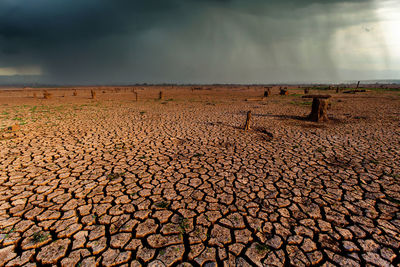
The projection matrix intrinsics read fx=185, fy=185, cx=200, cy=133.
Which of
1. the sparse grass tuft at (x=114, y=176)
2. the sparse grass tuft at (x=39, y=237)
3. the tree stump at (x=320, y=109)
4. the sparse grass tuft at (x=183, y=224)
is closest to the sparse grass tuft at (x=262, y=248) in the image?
the sparse grass tuft at (x=183, y=224)

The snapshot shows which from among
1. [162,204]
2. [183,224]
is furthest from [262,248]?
[162,204]

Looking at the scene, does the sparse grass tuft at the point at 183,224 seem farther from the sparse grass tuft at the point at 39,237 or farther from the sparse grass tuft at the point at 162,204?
the sparse grass tuft at the point at 39,237

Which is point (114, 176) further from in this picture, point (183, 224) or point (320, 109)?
point (320, 109)

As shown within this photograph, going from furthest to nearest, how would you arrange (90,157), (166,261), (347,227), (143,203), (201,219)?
(90,157)
(143,203)
(201,219)
(347,227)
(166,261)

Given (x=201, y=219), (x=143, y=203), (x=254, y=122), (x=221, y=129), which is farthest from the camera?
(x=254, y=122)

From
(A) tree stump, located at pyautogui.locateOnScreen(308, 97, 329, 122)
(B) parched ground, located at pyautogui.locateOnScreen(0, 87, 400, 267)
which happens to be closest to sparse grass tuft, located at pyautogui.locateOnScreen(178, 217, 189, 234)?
(B) parched ground, located at pyautogui.locateOnScreen(0, 87, 400, 267)

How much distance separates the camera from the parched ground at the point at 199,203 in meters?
2.28

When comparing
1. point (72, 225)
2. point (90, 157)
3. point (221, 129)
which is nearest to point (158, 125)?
point (221, 129)

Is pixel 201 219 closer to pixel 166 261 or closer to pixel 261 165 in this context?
pixel 166 261

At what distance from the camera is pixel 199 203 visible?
3.22 meters

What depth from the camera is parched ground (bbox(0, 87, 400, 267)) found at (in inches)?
89.9

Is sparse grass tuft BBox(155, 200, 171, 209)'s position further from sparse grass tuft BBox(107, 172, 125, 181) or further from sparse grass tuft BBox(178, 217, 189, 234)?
sparse grass tuft BBox(107, 172, 125, 181)

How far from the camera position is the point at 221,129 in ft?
26.6

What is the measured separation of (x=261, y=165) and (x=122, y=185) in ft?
10.7
